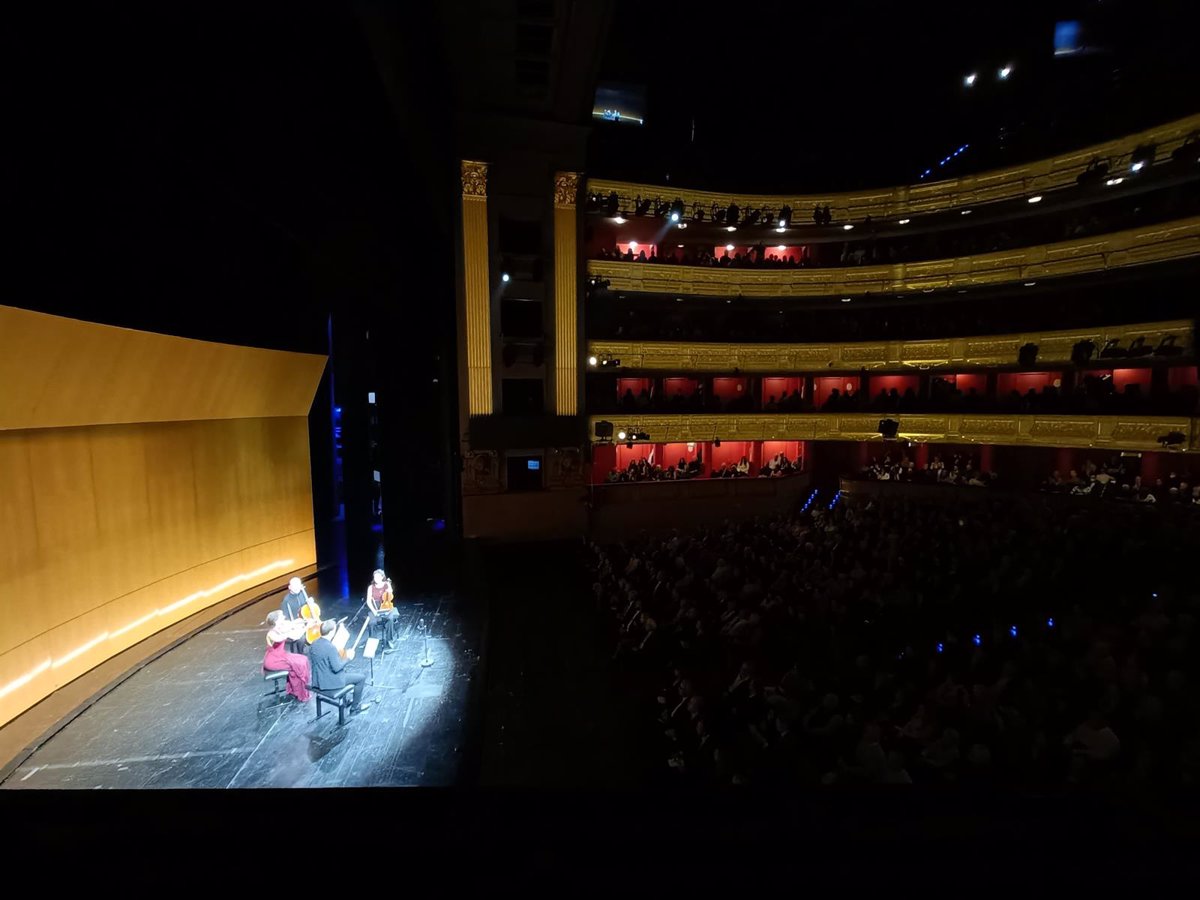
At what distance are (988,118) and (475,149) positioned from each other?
17890 mm

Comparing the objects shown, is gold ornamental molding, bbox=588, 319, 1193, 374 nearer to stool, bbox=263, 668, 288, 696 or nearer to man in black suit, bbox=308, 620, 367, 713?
stool, bbox=263, 668, 288, 696

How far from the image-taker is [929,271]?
1941 centimetres

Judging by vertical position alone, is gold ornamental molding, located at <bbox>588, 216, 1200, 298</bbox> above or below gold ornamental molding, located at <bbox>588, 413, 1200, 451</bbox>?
above

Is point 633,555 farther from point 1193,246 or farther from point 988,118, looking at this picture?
point 988,118

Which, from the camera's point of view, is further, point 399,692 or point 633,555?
point 633,555

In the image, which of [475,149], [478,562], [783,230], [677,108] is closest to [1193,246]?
[783,230]

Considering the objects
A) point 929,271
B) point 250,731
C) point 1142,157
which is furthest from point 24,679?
point 1142,157

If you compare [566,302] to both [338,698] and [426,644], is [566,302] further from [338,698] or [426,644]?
[338,698]

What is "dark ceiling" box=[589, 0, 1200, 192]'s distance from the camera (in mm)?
16766

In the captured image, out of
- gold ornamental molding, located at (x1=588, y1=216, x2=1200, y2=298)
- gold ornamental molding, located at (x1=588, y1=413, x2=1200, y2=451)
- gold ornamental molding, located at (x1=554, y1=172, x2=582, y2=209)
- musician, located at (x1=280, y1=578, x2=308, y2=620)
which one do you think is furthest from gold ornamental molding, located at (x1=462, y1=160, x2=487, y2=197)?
musician, located at (x1=280, y1=578, x2=308, y2=620)

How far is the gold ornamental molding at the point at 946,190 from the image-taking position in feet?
50.1

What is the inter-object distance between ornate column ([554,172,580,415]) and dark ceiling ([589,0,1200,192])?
323 cm

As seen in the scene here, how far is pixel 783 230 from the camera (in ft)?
65.2

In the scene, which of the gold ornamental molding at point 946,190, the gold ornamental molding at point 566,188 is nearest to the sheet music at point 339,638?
the gold ornamental molding at point 566,188
